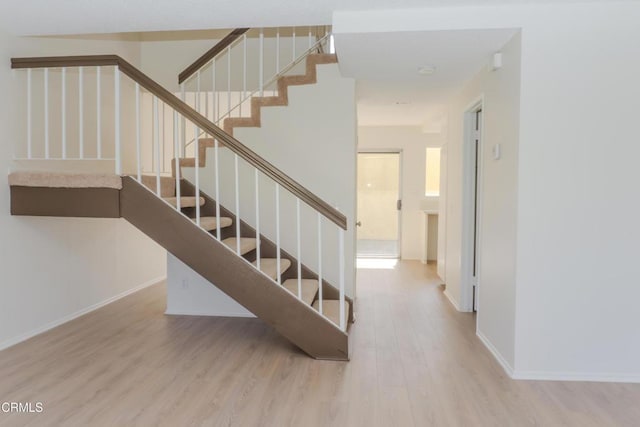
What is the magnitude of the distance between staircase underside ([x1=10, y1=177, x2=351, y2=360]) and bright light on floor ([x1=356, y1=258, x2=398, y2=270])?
3722 millimetres

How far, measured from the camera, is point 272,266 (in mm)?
3525

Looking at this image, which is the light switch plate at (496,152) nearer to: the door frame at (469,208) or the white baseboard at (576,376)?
the door frame at (469,208)

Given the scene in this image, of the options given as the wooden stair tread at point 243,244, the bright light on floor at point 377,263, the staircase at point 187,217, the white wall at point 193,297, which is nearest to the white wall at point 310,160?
the wooden stair tread at point 243,244

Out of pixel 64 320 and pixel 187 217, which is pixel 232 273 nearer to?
pixel 187 217

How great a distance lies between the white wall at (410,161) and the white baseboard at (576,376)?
15.3ft

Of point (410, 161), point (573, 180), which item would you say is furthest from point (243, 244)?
point (410, 161)

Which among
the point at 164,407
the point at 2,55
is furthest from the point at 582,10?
the point at 2,55

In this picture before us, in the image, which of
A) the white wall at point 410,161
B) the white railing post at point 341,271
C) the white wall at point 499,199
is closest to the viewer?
the white wall at point 499,199

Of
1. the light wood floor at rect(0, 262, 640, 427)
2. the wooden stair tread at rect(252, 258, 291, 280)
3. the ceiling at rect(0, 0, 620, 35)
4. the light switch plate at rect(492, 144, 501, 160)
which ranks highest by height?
the ceiling at rect(0, 0, 620, 35)

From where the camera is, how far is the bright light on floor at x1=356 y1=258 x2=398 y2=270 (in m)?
6.70

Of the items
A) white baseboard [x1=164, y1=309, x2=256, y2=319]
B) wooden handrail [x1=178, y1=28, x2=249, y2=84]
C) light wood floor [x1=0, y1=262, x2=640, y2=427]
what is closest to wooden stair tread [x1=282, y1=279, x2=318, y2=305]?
light wood floor [x1=0, y1=262, x2=640, y2=427]

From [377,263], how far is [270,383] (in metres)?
4.57

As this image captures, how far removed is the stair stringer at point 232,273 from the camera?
2.97m

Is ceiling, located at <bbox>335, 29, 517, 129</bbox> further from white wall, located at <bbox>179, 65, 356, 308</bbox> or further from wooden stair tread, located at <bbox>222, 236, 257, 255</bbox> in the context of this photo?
wooden stair tread, located at <bbox>222, 236, 257, 255</bbox>
